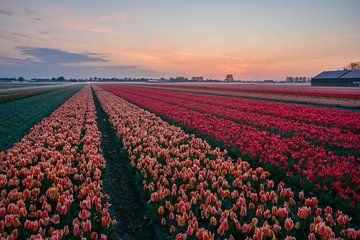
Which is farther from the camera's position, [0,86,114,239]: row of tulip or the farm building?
the farm building

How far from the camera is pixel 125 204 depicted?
21.4 feet

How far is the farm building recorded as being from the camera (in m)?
77.2

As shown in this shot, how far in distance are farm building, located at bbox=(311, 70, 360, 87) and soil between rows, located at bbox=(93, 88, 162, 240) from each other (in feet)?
271

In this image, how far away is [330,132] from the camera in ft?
37.8

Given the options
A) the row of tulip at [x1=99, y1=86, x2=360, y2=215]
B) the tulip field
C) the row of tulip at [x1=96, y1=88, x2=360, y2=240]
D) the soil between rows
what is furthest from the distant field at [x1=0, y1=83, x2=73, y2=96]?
the row of tulip at [x1=96, y1=88, x2=360, y2=240]

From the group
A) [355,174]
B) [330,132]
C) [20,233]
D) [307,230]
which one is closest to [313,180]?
[355,174]

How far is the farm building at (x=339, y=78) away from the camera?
77.2 meters

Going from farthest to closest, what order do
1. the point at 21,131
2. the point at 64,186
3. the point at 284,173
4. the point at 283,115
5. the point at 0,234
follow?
the point at 283,115 < the point at 21,131 < the point at 284,173 < the point at 64,186 < the point at 0,234

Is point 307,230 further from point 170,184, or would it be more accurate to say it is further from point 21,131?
point 21,131

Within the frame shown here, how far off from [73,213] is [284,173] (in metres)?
4.99

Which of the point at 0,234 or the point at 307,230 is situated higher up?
the point at 0,234

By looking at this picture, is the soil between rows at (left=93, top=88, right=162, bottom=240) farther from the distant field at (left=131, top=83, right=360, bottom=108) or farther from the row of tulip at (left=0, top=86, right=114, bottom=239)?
the distant field at (left=131, top=83, right=360, bottom=108)

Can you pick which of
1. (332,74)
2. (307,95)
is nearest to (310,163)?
(307,95)

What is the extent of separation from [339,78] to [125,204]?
294 feet
